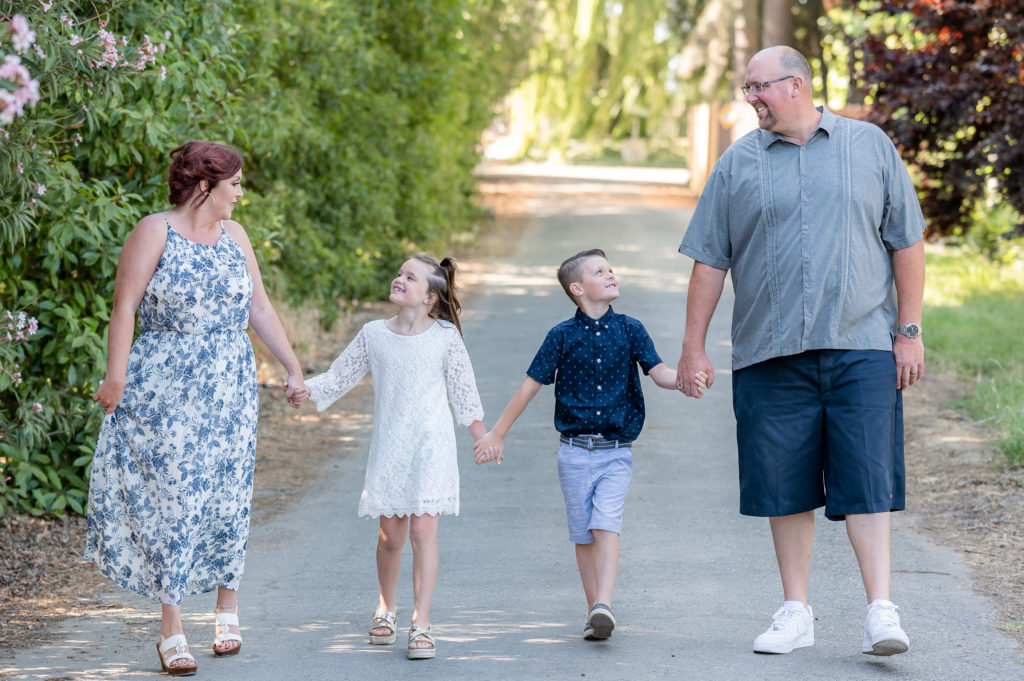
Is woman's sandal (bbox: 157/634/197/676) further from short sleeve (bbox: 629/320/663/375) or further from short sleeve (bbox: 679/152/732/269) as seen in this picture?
short sleeve (bbox: 679/152/732/269)

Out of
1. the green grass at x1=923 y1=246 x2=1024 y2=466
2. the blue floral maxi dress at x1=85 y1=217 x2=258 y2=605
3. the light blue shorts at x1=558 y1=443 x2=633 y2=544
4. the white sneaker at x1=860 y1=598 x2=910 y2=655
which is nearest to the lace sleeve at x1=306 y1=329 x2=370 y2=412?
the blue floral maxi dress at x1=85 y1=217 x2=258 y2=605

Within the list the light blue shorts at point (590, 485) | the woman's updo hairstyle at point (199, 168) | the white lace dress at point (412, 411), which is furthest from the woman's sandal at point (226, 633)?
the woman's updo hairstyle at point (199, 168)

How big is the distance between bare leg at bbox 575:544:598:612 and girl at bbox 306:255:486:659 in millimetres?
510

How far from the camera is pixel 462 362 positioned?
4.88 meters

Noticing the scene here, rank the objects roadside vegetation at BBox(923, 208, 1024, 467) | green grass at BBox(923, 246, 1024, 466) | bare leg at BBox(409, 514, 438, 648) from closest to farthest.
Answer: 1. bare leg at BBox(409, 514, 438, 648)
2. green grass at BBox(923, 246, 1024, 466)
3. roadside vegetation at BBox(923, 208, 1024, 467)

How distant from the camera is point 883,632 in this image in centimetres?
429

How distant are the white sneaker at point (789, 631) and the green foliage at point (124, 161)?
9.98 ft

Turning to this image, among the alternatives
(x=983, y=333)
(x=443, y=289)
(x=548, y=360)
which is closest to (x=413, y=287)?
(x=443, y=289)

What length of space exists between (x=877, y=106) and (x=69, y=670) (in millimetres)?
10830

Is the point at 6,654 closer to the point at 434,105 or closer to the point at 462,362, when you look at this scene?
the point at 462,362

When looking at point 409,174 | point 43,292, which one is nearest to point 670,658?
point 43,292

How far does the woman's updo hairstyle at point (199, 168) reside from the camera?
179 inches

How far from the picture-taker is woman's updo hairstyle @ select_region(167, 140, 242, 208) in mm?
4551

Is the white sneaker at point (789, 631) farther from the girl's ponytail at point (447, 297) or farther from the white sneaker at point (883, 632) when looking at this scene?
the girl's ponytail at point (447, 297)
